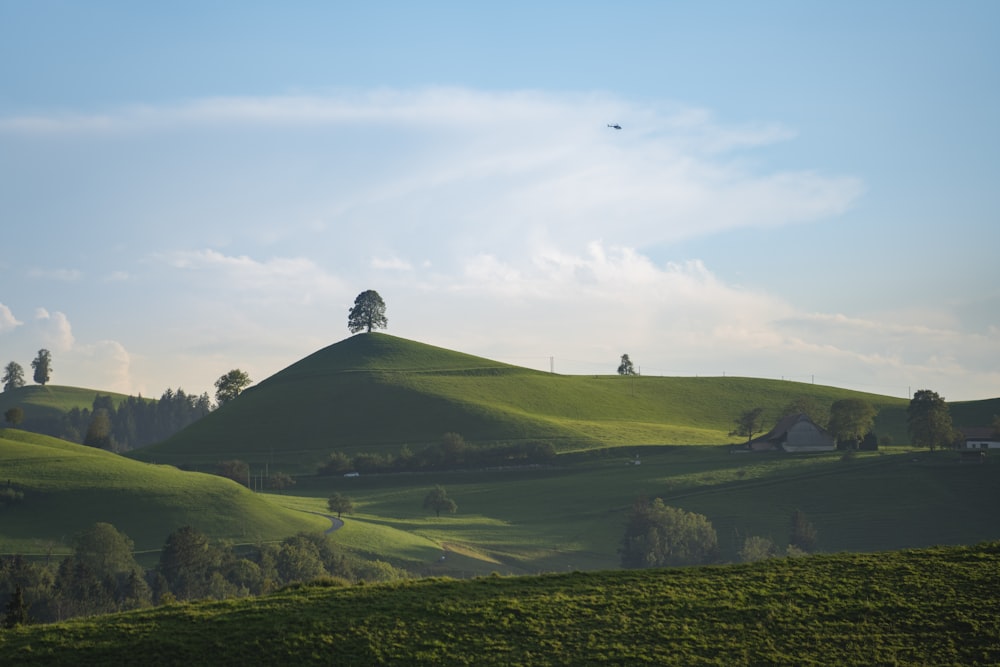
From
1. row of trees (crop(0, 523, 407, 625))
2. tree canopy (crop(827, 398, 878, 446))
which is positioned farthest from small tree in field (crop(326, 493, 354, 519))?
tree canopy (crop(827, 398, 878, 446))

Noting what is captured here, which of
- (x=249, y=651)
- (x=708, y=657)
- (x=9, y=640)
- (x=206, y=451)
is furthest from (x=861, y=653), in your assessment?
(x=206, y=451)

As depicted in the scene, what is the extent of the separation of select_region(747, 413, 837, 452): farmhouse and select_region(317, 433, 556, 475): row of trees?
104ft

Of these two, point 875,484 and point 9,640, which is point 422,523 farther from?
point 9,640

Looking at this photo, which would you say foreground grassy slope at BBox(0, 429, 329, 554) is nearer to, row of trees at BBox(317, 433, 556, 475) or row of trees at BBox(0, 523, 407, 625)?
row of trees at BBox(0, 523, 407, 625)

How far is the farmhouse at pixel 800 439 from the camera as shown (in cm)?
15125

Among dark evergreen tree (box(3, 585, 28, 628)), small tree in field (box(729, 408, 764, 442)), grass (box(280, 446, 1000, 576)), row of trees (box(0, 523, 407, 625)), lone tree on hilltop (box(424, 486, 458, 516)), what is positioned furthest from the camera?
small tree in field (box(729, 408, 764, 442))

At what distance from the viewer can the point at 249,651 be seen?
35062mm

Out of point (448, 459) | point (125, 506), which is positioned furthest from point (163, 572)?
point (448, 459)

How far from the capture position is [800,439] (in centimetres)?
15212

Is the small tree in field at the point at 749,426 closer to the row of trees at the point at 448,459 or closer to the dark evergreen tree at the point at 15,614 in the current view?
the row of trees at the point at 448,459

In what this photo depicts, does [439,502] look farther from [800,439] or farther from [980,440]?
[980,440]

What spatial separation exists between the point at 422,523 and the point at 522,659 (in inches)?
3334

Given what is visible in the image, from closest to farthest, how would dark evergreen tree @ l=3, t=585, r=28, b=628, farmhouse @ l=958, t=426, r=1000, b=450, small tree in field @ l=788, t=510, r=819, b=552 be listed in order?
dark evergreen tree @ l=3, t=585, r=28, b=628 < small tree in field @ l=788, t=510, r=819, b=552 < farmhouse @ l=958, t=426, r=1000, b=450

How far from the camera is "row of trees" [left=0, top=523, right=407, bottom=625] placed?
269 feet
